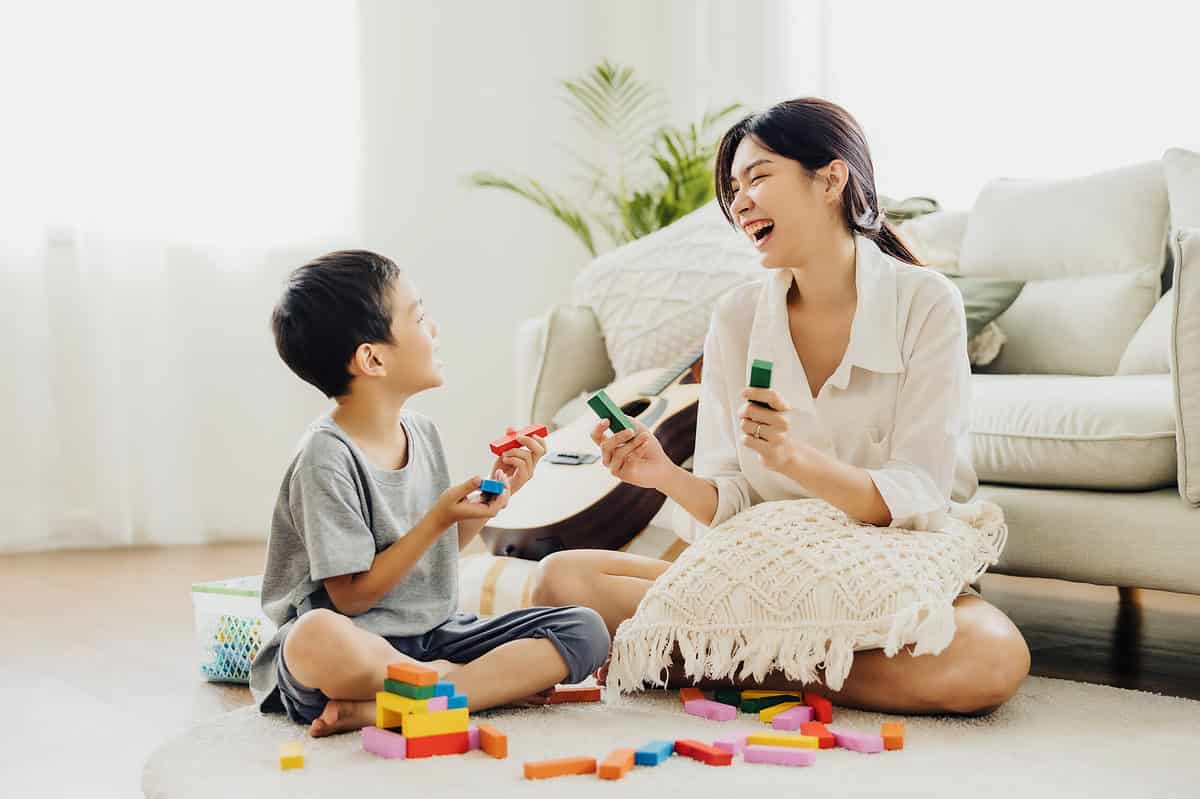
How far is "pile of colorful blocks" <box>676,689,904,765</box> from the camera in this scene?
1436 mm

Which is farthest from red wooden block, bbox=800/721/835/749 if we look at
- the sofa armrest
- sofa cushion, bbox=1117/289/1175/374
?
the sofa armrest

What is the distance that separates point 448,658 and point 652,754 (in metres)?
0.37

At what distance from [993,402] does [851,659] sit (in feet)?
2.48

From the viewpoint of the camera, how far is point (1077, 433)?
2.01 metres

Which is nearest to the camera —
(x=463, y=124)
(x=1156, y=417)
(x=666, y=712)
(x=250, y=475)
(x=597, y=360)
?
(x=666, y=712)

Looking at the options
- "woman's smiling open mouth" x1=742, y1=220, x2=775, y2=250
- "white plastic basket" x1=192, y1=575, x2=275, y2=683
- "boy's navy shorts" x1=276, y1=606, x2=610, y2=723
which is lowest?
"white plastic basket" x1=192, y1=575, x2=275, y2=683

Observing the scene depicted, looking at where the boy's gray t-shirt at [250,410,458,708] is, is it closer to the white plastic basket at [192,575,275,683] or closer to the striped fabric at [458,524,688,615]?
the white plastic basket at [192,575,275,683]

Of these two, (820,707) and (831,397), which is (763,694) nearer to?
(820,707)

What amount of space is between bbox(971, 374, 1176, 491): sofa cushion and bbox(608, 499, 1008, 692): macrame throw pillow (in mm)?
330

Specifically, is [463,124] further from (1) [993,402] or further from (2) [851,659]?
(2) [851,659]

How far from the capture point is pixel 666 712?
168cm

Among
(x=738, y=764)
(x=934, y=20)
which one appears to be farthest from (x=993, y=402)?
(x=934, y=20)

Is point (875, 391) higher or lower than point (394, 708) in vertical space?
higher

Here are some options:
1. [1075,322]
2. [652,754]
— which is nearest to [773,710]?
[652,754]
